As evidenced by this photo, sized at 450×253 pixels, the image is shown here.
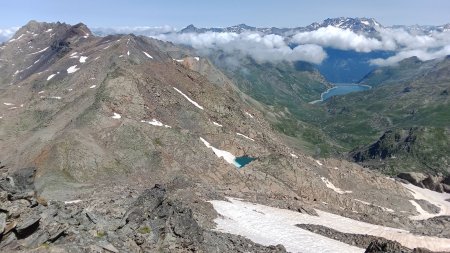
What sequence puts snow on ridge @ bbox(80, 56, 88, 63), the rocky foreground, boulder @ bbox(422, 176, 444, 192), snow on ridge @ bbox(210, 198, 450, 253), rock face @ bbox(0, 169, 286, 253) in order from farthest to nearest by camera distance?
boulder @ bbox(422, 176, 444, 192) < snow on ridge @ bbox(80, 56, 88, 63) < snow on ridge @ bbox(210, 198, 450, 253) < the rocky foreground < rock face @ bbox(0, 169, 286, 253)

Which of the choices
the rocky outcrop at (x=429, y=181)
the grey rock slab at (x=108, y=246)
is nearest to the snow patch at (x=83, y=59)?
the rocky outcrop at (x=429, y=181)

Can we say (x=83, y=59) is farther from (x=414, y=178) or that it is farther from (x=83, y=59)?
(x=414, y=178)

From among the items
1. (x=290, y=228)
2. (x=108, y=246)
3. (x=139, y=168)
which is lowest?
(x=290, y=228)


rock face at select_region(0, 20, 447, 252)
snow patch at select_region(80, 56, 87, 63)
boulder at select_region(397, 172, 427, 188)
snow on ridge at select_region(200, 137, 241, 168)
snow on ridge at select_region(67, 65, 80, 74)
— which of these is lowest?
boulder at select_region(397, 172, 427, 188)

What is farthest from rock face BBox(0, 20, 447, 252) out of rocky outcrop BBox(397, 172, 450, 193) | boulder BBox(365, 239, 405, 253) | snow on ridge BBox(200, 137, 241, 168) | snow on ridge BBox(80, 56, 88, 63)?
rocky outcrop BBox(397, 172, 450, 193)

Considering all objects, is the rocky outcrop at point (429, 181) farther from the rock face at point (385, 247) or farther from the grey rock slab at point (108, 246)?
the grey rock slab at point (108, 246)

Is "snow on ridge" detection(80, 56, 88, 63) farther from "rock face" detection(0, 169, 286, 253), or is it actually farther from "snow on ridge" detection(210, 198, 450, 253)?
"rock face" detection(0, 169, 286, 253)

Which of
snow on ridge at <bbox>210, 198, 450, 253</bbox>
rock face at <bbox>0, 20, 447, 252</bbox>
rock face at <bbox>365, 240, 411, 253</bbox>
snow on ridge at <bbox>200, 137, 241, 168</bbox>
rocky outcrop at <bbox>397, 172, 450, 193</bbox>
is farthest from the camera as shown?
rocky outcrop at <bbox>397, 172, 450, 193</bbox>

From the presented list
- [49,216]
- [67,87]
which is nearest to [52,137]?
[67,87]

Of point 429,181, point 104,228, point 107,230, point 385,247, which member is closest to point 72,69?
point 429,181

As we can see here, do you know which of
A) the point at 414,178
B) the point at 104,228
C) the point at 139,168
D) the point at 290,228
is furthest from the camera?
the point at 414,178
